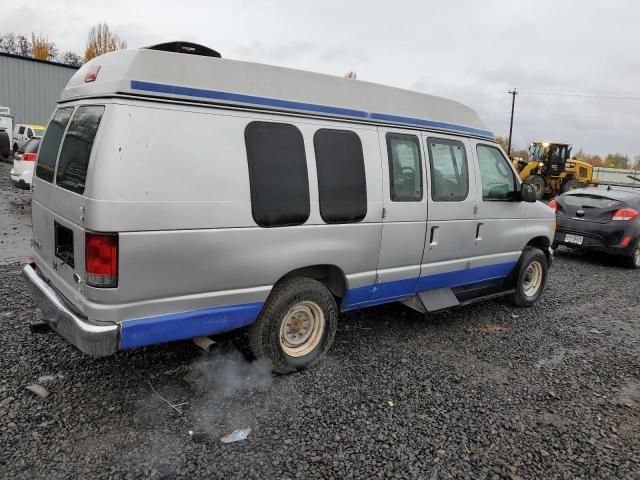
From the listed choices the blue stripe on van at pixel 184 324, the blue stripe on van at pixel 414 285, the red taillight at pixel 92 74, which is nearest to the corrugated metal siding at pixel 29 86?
the red taillight at pixel 92 74

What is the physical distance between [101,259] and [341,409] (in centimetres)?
199

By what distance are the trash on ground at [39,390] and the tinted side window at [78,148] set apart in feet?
4.90

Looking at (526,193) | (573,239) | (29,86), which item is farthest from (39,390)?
(29,86)

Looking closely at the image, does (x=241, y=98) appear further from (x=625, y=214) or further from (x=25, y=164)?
(x=25, y=164)

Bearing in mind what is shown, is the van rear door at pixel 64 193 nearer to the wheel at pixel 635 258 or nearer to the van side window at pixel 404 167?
the van side window at pixel 404 167

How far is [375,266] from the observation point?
4340 millimetres

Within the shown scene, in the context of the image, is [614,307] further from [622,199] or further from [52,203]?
[52,203]

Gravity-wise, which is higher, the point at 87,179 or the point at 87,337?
the point at 87,179

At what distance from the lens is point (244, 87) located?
347 cm

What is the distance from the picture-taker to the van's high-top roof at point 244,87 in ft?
10.1

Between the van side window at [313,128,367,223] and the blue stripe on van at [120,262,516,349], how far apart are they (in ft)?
2.45

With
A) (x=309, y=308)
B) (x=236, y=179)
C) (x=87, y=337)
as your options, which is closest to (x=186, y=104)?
(x=236, y=179)

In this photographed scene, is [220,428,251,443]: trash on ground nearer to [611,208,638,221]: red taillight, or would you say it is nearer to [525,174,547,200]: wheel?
[611,208,638,221]: red taillight

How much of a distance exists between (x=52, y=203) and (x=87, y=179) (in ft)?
2.73
